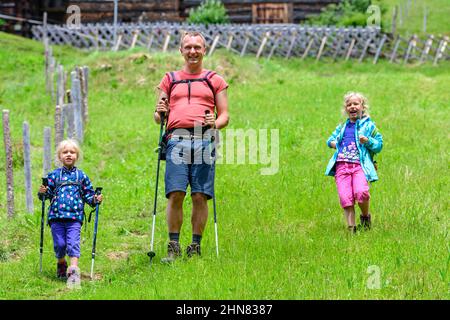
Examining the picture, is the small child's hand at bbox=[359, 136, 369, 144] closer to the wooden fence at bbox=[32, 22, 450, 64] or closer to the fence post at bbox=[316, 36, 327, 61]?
the wooden fence at bbox=[32, 22, 450, 64]

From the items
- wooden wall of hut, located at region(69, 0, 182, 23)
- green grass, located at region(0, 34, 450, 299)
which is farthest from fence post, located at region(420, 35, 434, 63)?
green grass, located at region(0, 34, 450, 299)

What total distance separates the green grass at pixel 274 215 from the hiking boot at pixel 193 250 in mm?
253

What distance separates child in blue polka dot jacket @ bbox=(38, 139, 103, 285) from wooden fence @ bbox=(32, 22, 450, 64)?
92.9 feet

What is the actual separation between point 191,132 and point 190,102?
312 mm

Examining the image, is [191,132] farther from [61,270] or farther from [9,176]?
[9,176]

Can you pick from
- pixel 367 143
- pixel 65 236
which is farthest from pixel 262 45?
pixel 65 236

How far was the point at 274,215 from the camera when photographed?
11625mm

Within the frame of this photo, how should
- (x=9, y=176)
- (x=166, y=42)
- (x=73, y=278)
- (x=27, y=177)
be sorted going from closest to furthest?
(x=73, y=278), (x=9, y=176), (x=27, y=177), (x=166, y=42)

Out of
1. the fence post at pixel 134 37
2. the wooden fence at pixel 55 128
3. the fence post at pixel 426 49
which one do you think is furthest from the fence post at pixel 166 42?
the fence post at pixel 426 49

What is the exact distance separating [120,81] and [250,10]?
1617cm

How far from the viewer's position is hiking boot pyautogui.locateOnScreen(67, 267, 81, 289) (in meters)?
9.02
